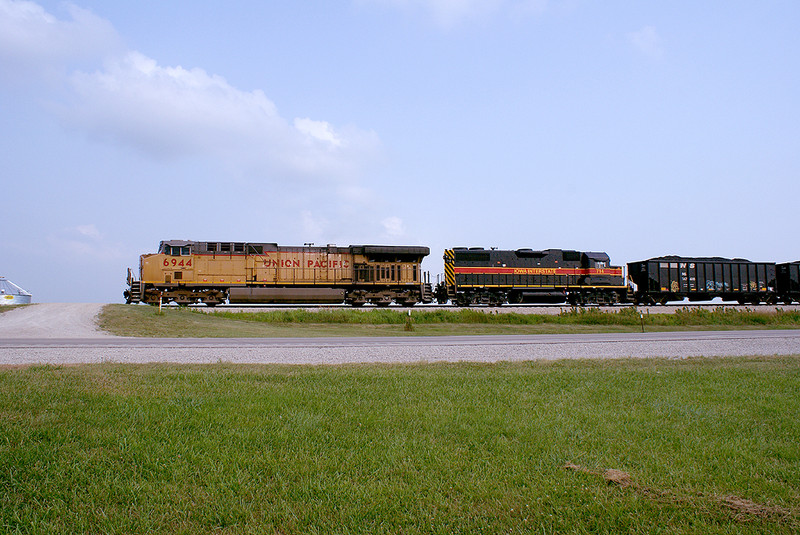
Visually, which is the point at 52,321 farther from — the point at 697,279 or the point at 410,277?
the point at 697,279

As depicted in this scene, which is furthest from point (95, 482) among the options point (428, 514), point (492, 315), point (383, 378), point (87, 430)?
point (492, 315)

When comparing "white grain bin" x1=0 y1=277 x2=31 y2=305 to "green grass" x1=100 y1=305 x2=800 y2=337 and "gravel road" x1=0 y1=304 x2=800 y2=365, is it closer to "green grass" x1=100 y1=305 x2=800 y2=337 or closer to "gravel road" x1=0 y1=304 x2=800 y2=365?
"green grass" x1=100 y1=305 x2=800 y2=337

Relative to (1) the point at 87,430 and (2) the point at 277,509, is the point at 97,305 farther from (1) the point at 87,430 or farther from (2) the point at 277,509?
(2) the point at 277,509

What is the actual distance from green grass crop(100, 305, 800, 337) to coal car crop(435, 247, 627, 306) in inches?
233

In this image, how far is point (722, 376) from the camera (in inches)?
333

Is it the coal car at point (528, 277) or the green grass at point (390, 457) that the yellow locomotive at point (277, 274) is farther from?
the green grass at point (390, 457)

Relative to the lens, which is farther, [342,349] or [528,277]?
[528,277]

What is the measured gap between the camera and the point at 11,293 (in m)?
31.9

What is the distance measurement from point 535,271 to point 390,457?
3026 centimetres

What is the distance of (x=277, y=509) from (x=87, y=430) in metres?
2.53

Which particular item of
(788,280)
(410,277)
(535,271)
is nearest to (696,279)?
(788,280)

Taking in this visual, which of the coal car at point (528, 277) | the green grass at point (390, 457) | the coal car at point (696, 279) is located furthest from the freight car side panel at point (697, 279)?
the green grass at point (390, 457)

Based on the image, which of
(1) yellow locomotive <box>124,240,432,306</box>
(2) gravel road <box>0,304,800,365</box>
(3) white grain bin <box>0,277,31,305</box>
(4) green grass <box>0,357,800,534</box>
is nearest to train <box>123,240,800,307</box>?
(1) yellow locomotive <box>124,240,432,306</box>

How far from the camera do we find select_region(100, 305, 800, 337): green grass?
20688mm
